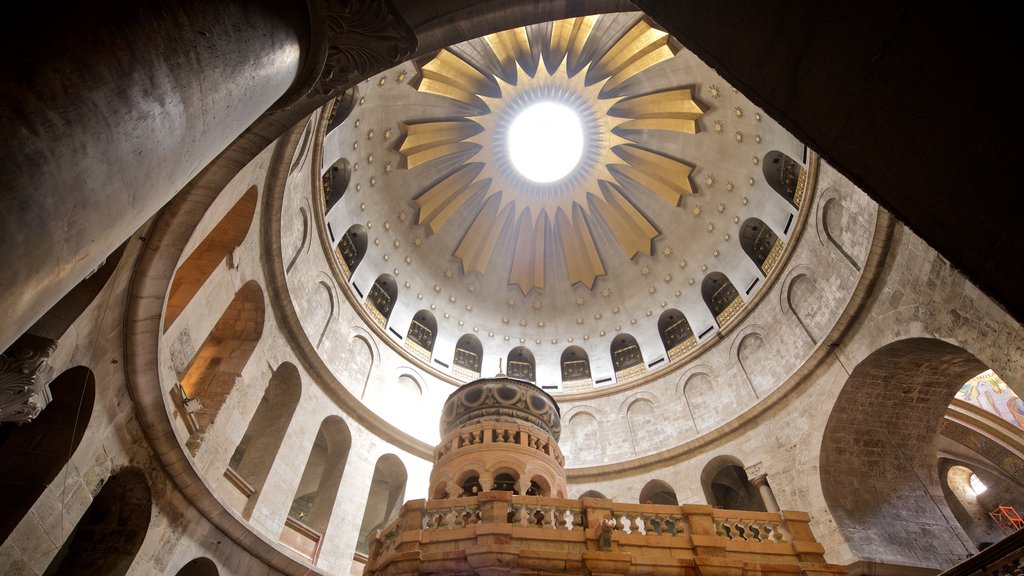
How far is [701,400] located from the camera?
16156mm

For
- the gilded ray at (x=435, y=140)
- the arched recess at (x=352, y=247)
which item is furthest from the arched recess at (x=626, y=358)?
the arched recess at (x=352, y=247)

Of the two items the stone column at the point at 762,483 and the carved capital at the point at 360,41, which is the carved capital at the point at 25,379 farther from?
the stone column at the point at 762,483

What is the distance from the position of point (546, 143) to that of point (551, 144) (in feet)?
0.72

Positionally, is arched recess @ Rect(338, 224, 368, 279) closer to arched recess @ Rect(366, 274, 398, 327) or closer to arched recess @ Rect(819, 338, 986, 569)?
arched recess @ Rect(366, 274, 398, 327)

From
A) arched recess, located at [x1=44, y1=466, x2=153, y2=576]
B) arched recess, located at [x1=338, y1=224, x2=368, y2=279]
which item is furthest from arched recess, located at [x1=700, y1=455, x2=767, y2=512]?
arched recess, located at [x1=44, y1=466, x2=153, y2=576]

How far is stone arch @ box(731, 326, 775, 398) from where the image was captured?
14.4m

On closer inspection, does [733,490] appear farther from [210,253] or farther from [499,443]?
[210,253]

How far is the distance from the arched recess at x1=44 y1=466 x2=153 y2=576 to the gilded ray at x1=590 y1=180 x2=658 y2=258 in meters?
17.4

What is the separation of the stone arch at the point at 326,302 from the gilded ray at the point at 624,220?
11.7 metres

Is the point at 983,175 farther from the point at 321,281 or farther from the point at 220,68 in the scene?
the point at 321,281

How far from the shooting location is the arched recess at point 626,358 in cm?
1878

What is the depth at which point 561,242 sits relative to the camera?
73.6ft

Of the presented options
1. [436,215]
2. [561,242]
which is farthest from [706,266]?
[436,215]

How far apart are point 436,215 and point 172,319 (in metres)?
12.8
